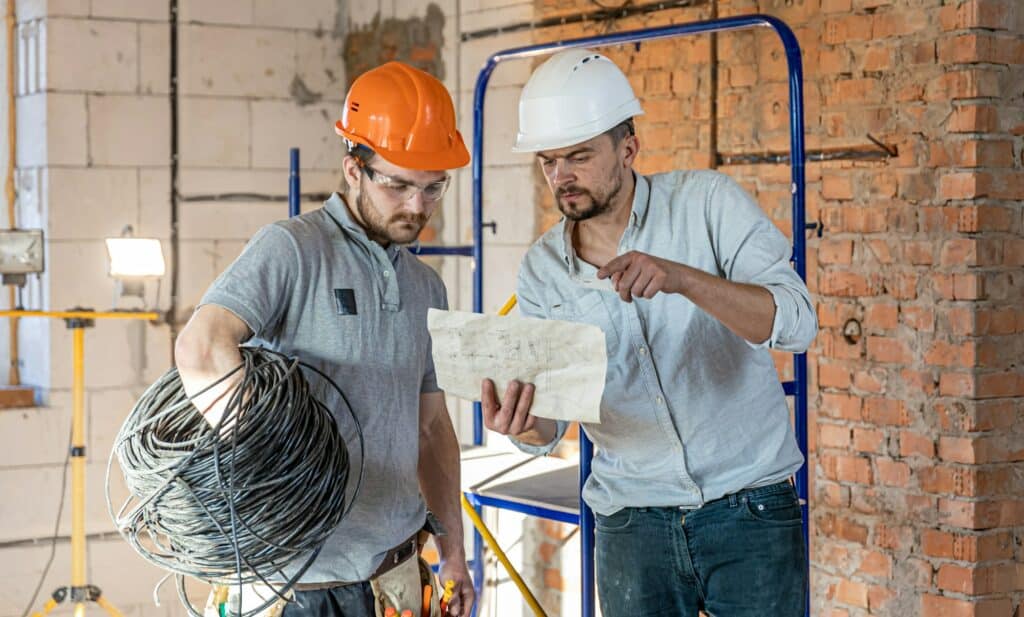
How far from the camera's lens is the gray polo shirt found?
1.90 m

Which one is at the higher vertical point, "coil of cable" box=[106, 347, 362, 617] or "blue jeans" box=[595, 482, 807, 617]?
"coil of cable" box=[106, 347, 362, 617]

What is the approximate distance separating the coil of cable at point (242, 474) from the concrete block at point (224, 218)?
321 centimetres

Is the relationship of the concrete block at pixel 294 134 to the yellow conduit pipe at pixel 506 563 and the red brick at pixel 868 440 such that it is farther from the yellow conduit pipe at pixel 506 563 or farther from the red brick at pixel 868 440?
the red brick at pixel 868 440

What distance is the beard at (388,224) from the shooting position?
201cm

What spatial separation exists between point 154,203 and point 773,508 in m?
3.40

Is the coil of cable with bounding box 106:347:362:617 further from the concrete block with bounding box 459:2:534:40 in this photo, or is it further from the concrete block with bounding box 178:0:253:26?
the concrete block with bounding box 178:0:253:26

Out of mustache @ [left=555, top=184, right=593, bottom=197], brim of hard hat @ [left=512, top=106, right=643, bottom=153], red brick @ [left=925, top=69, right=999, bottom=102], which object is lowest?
mustache @ [left=555, top=184, right=593, bottom=197]

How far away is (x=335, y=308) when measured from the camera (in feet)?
6.35

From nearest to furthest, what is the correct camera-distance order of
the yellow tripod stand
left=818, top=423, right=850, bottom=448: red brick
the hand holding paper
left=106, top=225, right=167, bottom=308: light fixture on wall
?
1. the hand holding paper
2. left=818, top=423, right=850, bottom=448: red brick
3. the yellow tripod stand
4. left=106, top=225, right=167, bottom=308: light fixture on wall

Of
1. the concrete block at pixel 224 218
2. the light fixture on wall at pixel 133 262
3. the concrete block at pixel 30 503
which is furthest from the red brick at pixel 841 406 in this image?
the concrete block at pixel 30 503

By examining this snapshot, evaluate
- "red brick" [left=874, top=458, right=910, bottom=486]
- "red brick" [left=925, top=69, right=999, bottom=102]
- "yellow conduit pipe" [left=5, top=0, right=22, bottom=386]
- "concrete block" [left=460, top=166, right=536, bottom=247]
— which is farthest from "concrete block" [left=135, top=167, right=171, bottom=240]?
"red brick" [left=925, top=69, right=999, bottom=102]

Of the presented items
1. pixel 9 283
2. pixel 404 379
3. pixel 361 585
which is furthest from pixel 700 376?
pixel 9 283

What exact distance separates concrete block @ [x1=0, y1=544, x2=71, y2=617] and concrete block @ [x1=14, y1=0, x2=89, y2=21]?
1869 millimetres

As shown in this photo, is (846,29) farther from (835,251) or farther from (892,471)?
(892,471)
